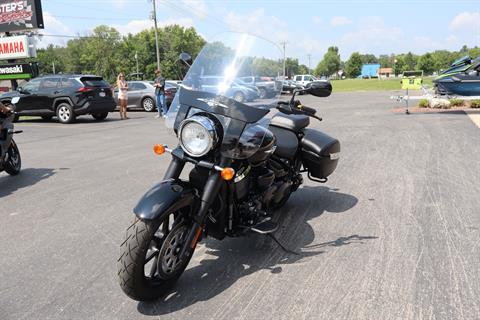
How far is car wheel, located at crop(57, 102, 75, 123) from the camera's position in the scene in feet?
46.8

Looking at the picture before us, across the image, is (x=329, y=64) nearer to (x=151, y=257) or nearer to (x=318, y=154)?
(x=318, y=154)

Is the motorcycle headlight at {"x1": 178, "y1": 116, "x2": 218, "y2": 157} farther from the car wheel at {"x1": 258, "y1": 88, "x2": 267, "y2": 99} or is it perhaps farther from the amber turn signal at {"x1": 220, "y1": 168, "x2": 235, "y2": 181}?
the car wheel at {"x1": 258, "y1": 88, "x2": 267, "y2": 99}

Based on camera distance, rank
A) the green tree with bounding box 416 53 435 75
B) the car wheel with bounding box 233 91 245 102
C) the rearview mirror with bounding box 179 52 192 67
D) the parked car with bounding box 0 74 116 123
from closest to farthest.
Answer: the car wheel with bounding box 233 91 245 102
the rearview mirror with bounding box 179 52 192 67
the parked car with bounding box 0 74 116 123
the green tree with bounding box 416 53 435 75

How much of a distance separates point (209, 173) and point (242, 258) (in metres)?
0.97

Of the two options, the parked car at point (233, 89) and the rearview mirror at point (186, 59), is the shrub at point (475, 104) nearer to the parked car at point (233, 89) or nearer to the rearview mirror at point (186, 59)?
the rearview mirror at point (186, 59)

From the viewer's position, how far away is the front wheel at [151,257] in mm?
2680

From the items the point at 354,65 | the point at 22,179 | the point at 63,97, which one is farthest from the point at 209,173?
the point at 354,65

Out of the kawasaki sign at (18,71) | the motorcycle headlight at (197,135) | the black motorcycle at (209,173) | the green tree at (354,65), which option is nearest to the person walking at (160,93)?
the kawasaki sign at (18,71)

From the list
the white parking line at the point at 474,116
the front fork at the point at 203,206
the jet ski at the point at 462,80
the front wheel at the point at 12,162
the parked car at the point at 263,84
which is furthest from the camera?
the jet ski at the point at 462,80

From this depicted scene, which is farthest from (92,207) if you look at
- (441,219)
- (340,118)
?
(340,118)

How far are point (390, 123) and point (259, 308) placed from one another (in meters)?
10.3

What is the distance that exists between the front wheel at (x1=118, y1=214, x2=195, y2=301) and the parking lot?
0.48 ft

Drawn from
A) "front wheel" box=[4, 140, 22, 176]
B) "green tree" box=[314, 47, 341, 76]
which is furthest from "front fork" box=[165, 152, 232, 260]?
"green tree" box=[314, 47, 341, 76]

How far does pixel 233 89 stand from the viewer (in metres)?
3.17
